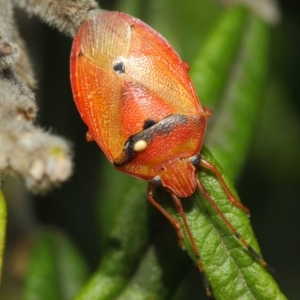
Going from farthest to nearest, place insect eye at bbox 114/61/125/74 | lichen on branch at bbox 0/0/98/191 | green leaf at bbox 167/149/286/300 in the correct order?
insect eye at bbox 114/61/125/74 → green leaf at bbox 167/149/286/300 → lichen on branch at bbox 0/0/98/191

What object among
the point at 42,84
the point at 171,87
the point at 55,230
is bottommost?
the point at 55,230

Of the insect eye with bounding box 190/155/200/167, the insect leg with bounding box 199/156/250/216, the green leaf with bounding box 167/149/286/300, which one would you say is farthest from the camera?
the insect eye with bounding box 190/155/200/167

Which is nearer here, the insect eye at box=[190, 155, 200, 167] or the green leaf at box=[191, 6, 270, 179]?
the insect eye at box=[190, 155, 200, 167]

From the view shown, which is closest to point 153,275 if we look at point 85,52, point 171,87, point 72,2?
point 171,87

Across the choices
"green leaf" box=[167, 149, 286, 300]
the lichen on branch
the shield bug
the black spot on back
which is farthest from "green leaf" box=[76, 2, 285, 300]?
the lichen on branch

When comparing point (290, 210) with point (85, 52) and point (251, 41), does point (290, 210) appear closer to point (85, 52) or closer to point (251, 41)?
point (251, 41)

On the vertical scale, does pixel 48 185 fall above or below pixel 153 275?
→ above

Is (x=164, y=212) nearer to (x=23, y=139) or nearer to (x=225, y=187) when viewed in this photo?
(x=225, y=187)

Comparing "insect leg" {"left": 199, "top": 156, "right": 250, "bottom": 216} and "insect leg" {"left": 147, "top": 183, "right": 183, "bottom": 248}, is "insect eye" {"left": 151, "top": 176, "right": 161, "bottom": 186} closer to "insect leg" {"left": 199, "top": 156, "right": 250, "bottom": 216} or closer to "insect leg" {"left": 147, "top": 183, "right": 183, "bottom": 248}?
"insect leg" {"left": 147, "top": 183, "right": 183, "bottom": 248}
